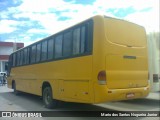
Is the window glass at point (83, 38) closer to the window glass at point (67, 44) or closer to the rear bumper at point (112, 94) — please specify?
the window glass at point (67, 44)

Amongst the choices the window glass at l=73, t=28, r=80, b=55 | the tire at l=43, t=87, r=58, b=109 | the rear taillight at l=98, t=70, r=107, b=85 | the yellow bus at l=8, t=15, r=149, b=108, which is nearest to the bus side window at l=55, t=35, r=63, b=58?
the yellow bus at l=8, t=15, r=149, b=108

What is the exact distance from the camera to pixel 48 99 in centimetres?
1124

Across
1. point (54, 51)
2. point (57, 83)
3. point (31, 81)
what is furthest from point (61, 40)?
point (31, 81)

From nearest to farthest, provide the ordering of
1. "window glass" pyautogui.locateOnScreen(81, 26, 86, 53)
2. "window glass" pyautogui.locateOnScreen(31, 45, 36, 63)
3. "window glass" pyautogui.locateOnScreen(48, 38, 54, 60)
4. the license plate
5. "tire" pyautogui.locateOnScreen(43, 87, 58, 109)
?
1. the license plate
2. "window glass" pyautogui.locateOnScreen(81, 26, 86, 53)
3. "tire" pyautogui.locateOnScreen(43, 87, 58, 109)
4. "window glass" pyautogui.locateOnScreen(48, 38, 54, 60)
5. "window glass" pyautogui.locateOnScreen(31, 45, 36, 63)

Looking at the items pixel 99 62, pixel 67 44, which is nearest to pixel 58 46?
pixel 67 44

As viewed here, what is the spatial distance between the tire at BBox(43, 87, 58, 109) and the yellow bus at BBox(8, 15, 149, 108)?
39 mm

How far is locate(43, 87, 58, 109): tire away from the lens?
427 inches

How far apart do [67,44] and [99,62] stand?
7.54ft

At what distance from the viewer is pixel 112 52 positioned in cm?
811

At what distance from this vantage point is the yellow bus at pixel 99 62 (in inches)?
310

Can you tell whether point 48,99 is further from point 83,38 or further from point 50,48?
point 83,38

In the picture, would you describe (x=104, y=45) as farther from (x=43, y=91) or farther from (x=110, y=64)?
(x=43, y=91)

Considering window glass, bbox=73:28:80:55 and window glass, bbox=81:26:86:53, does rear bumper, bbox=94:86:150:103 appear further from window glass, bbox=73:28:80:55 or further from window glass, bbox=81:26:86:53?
window glass, bbox=73:28:80:55

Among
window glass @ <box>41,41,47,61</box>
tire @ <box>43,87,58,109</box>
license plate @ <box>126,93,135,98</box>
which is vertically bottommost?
tire @ <box>43,87,58,109</box>
